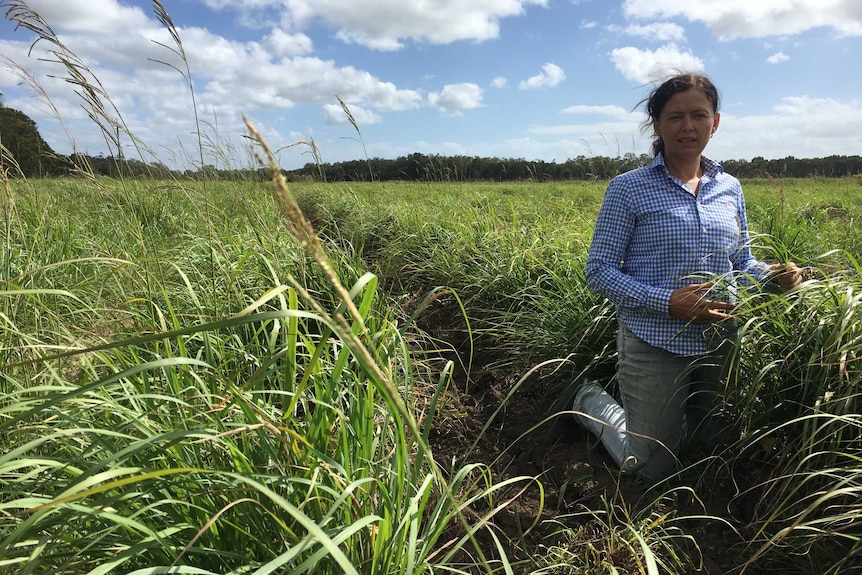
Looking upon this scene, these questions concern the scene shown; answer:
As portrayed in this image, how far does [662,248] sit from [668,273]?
0.11m

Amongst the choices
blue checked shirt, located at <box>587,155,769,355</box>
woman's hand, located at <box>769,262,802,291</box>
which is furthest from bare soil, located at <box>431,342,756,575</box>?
woman's hand, located at <box>769,262,802,291</box>

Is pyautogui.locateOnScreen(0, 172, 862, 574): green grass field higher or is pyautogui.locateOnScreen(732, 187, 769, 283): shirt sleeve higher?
pyautogui.locateOnScreen(732, 187, 769, 283): shirt sleeve

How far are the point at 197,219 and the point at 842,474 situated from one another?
429cm

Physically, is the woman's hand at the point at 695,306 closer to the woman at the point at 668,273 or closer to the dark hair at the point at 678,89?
the woman at the point at 668,273

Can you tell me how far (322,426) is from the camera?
1.27m

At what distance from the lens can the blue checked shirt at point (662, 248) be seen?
6.85ft

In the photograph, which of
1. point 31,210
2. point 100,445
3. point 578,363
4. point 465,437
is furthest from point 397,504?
point 31,210

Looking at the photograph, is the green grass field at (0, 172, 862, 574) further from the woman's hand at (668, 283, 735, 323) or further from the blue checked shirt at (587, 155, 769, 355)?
the blue checked shirt at (587, 155, 769, 355)

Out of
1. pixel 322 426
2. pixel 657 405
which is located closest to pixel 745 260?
pixel 657 405

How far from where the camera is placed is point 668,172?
7.38ft

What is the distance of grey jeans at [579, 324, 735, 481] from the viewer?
2072 millimetres

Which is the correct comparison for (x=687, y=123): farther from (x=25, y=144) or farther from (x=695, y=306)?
(x=25, y=144)

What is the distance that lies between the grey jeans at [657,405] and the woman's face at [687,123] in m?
0.81

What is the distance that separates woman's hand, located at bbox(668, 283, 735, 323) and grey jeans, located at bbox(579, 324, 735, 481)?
16cm
